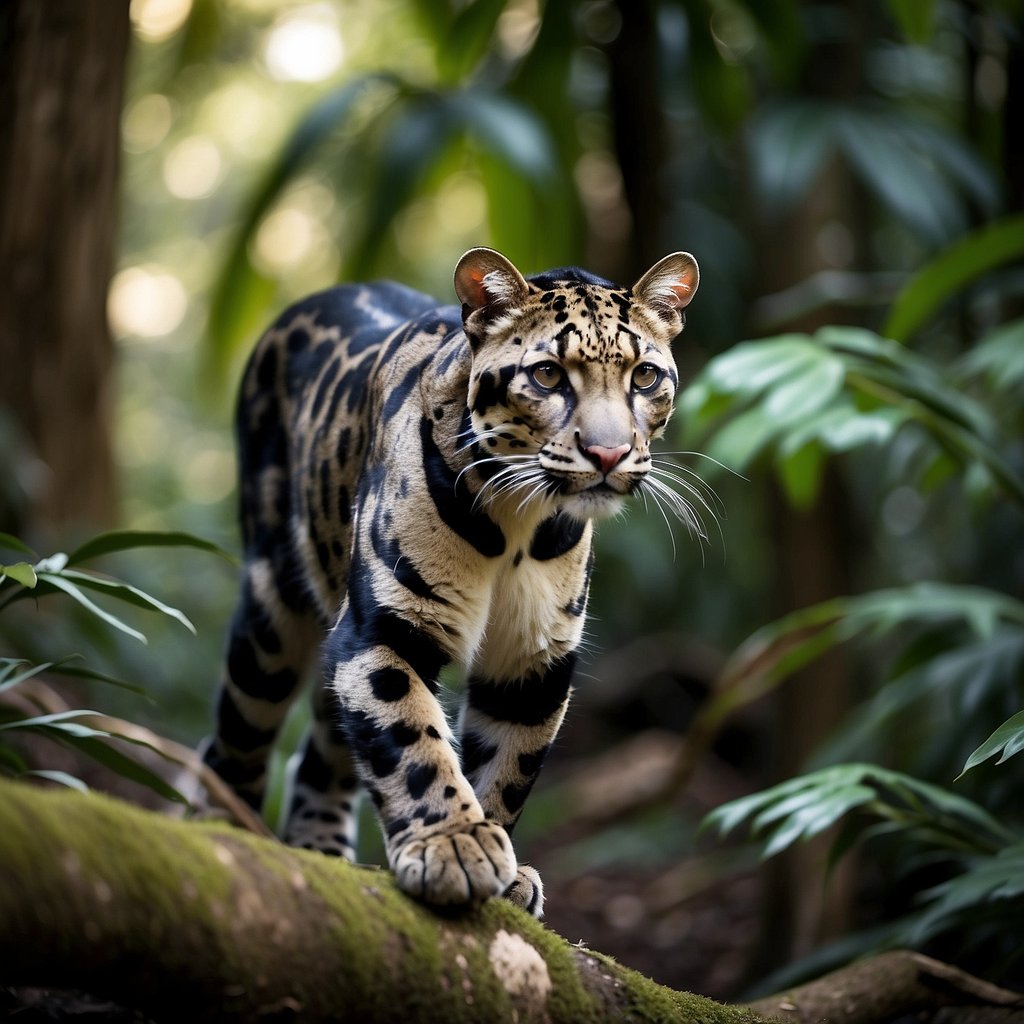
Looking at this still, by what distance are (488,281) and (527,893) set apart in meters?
1.44

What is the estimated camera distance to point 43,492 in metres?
6.64

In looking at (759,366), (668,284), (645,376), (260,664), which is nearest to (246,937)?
(645,376)

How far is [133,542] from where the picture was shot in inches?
131

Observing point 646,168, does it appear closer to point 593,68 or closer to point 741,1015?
point 593,68

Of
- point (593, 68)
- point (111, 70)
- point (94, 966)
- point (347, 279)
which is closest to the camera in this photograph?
point (94, 966)

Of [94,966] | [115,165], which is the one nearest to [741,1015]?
[94,966]

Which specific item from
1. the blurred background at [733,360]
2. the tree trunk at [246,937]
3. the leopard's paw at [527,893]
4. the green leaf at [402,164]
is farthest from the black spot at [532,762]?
the green leaf at [402,164]

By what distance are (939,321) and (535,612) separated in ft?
18.1

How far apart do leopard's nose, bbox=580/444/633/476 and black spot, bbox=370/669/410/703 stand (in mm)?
677

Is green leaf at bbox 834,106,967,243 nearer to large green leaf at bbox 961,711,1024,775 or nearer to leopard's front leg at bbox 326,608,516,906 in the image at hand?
large green leaf at bbox 961,711,1024,775

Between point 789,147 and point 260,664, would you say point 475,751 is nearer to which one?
point 260,664

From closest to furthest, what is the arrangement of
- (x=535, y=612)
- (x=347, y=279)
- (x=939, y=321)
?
(x=535, y=612) < (x=347, y=279) < (x=939, y=321)

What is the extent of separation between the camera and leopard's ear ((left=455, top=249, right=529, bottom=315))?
3.08m

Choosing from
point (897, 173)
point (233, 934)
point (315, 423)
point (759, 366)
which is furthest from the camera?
point (897, 173)
